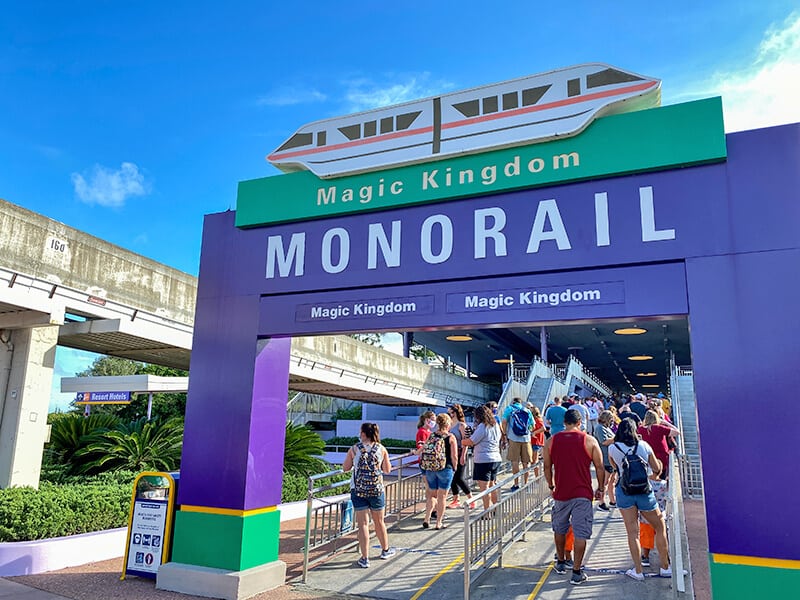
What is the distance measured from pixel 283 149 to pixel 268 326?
84.5 inches

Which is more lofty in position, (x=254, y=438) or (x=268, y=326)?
(x=268, y=326)

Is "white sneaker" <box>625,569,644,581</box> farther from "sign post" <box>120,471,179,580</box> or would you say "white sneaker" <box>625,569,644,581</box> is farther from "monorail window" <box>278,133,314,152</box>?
"monorail window" <box>278,133,314,152</box>

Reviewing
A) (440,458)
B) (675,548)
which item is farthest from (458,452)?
(675,548)

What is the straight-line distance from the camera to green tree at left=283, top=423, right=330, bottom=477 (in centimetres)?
1336

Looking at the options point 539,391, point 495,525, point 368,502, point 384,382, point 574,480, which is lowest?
point 495,525

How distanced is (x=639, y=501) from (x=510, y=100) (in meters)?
4.33

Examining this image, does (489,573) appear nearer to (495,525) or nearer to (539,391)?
(495,525)

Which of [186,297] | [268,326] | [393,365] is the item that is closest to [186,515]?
[268,326]

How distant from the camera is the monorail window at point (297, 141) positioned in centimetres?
733

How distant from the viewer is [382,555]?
7609 mm

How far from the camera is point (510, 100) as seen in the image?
6.29m

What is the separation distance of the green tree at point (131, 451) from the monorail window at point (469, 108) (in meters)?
A: 9.08

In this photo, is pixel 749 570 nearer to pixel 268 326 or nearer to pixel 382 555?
pixel 382 555

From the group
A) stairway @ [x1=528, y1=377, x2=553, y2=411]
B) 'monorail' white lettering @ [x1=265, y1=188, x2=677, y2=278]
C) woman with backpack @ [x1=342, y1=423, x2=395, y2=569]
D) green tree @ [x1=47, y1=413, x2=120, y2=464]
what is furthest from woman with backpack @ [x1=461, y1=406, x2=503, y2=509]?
stairway @ [x1=528, y1=377, x2=553, y2=411]
